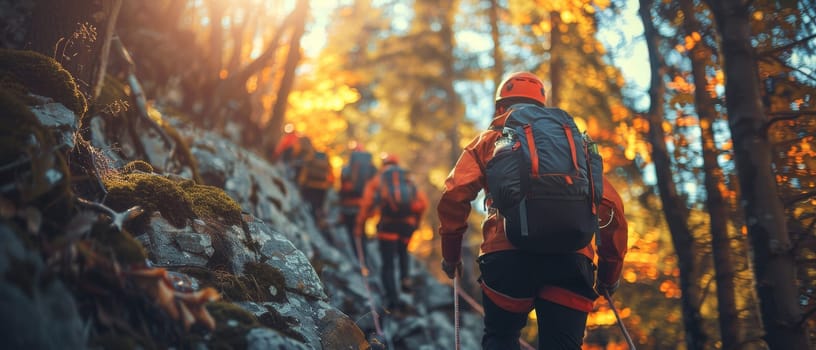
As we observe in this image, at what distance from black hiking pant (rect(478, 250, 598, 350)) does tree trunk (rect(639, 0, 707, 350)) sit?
2.44 m

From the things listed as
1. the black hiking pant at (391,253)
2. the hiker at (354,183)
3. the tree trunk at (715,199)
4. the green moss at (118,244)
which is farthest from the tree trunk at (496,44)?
the green moss at (118,244)

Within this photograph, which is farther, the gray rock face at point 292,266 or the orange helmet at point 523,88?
the gray rock face at point 292,266

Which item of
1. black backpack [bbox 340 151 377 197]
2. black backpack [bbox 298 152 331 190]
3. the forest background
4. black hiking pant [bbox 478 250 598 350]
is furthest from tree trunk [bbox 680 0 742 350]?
black backpack [bbox 298 152 331 190]

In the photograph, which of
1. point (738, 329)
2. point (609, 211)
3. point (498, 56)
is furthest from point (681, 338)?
point (498, 56)

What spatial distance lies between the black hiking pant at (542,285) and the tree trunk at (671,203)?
244 centimetres

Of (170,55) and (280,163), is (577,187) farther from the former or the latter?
(280,163)

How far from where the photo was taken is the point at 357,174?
12469 mm

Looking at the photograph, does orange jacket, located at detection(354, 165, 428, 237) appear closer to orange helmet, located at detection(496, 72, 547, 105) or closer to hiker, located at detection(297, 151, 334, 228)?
hiker, located at detection(297, 151, 334, 228)

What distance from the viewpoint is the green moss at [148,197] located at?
13.7 ft

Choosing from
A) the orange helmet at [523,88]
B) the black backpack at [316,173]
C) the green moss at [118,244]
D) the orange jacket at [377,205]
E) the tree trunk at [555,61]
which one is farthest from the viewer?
the black backpack at [316,173]

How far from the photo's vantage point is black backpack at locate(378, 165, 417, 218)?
31.1 ft

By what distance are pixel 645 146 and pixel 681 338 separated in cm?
322

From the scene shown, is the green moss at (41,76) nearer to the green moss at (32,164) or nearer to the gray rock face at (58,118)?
the gray rock face at (58,118)

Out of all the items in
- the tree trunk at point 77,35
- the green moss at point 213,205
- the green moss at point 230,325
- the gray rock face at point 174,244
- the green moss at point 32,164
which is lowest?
the green moss at point 230,325
